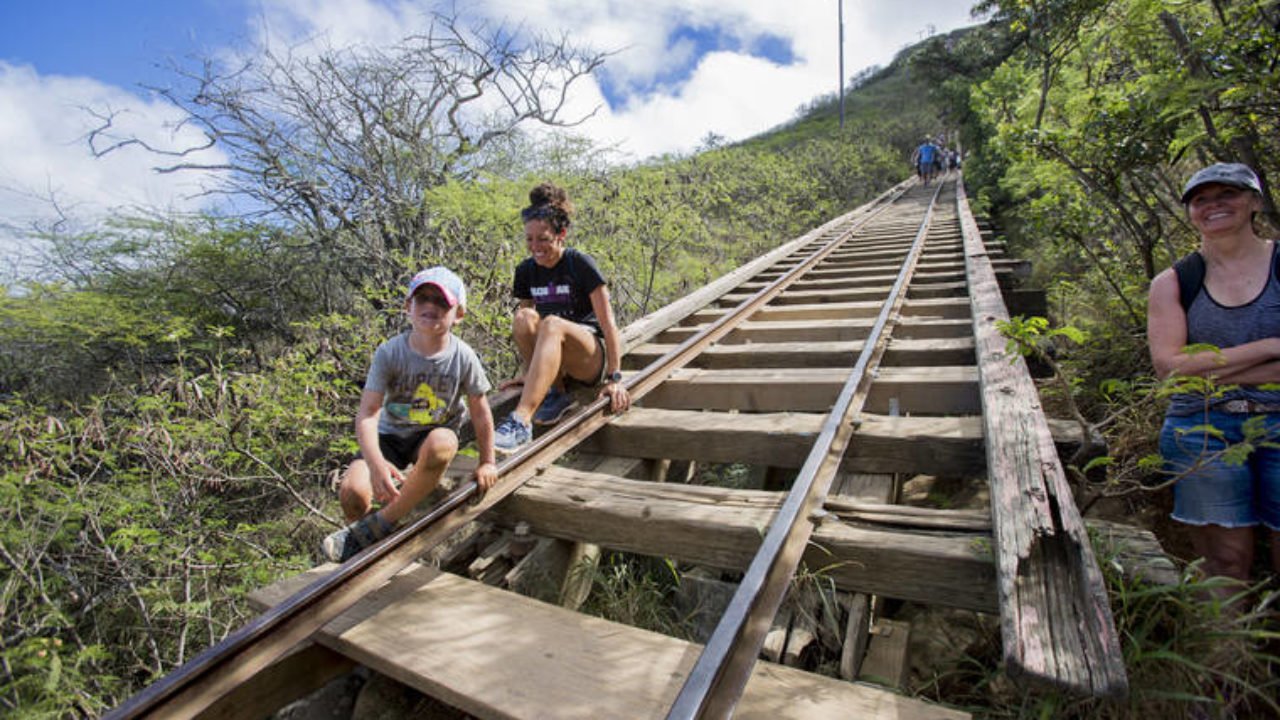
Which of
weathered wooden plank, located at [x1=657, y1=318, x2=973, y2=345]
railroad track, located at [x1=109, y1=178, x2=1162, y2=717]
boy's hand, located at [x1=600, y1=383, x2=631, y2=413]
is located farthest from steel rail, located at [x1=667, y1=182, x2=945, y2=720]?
weathered wooden plank, located at [x1=657, y1=318, x2=973, y2=345]

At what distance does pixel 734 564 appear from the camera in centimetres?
180

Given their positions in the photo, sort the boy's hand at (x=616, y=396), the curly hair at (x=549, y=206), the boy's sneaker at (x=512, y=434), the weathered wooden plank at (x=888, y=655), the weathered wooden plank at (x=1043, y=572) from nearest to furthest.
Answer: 1. the weathered wooden plank at (x=1043, y=572)
2. the weathered wooden plank at (x=888, y=655)
3. the boy's sneaker at (x=512, y=434)
4. the boy's hand at (x=616, y=396)
5. the curly hair at (x=549, y=206)

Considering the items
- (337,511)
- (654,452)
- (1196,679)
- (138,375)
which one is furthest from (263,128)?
(1196,679)

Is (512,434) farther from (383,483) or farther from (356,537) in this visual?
(356,537)

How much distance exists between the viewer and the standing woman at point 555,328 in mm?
2863

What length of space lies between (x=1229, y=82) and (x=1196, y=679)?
3080 mm

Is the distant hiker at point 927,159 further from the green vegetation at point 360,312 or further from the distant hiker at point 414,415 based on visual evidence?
the distant hiker at point 414,415

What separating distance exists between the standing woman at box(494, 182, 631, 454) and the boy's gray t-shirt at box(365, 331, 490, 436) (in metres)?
0.33

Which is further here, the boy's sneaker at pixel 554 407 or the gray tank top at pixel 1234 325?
the boy's sneaker at pixel 554 407

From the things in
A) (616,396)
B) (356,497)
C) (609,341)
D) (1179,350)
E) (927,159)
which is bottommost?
(356,497)

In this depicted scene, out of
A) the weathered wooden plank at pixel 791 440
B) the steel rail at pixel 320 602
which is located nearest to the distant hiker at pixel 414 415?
the steel rail at pixel 320 602

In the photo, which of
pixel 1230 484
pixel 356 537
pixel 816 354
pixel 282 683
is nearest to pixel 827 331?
pixel 816 354

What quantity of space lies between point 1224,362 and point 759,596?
167 centimetres

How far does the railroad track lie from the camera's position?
125 cm
